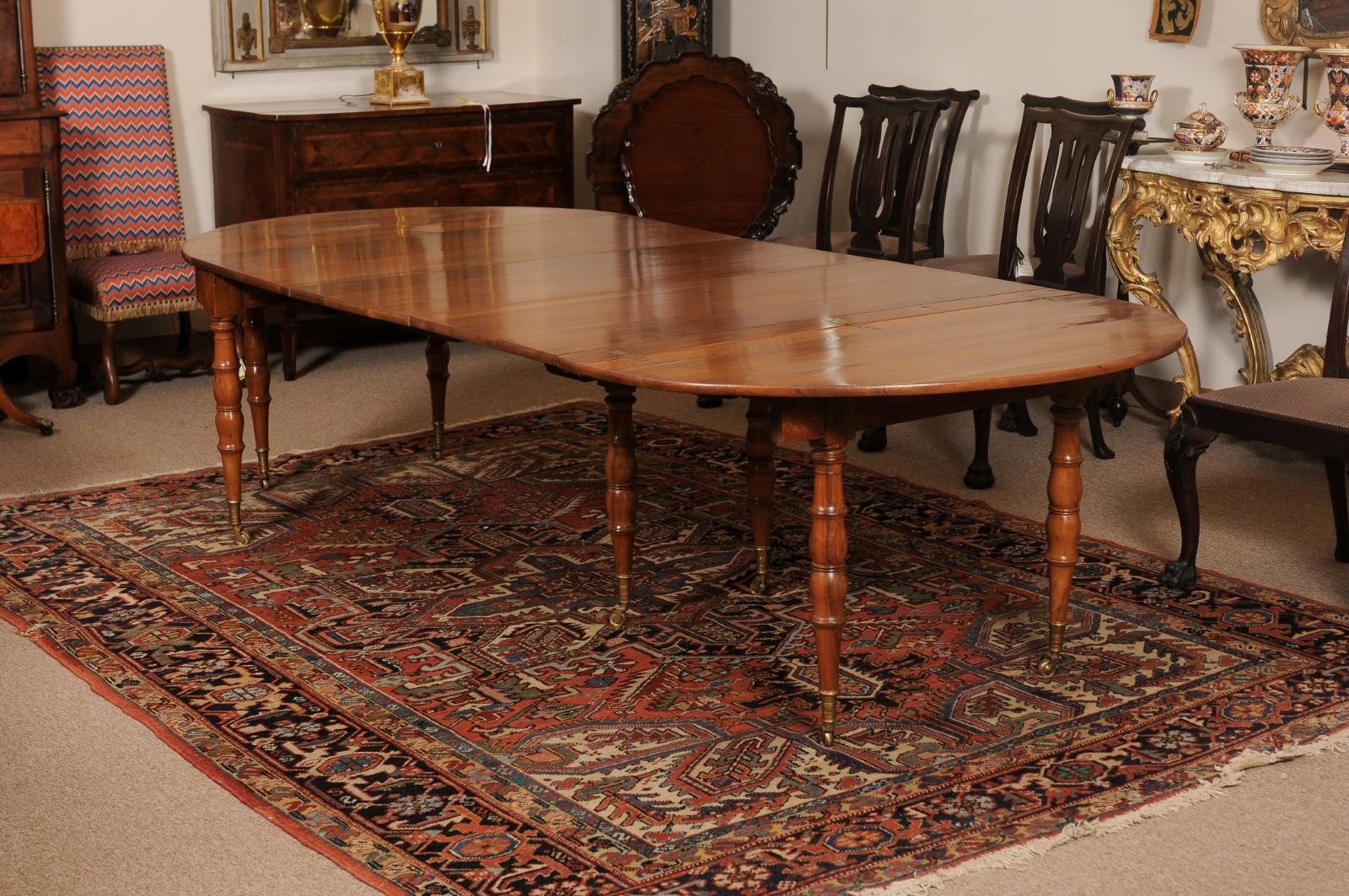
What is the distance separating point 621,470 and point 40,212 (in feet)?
8.14

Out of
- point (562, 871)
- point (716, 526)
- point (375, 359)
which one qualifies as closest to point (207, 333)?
point (375, 359)

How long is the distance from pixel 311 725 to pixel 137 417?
2.53 m

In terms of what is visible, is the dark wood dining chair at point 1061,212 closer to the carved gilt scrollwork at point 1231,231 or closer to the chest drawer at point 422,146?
the carved gilt scrollwork at point 1231,231

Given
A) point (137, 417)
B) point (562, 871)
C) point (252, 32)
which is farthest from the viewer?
point (252, 32)

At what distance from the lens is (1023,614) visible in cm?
344

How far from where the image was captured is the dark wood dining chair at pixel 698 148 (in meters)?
5.67

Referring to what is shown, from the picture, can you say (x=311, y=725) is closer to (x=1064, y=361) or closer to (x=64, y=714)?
(x=64, y=714)

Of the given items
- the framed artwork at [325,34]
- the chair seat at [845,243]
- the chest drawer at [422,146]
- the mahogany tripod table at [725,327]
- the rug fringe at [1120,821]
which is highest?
the framed artwork at [325,34]

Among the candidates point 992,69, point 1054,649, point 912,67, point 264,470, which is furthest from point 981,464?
point 912,67

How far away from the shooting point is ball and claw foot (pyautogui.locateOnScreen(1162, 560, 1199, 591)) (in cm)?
359

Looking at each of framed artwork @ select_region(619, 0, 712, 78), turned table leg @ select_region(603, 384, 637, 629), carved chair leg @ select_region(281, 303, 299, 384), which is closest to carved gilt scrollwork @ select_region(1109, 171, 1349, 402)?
turned table leg @ select_region(603, 384, 637, 629)

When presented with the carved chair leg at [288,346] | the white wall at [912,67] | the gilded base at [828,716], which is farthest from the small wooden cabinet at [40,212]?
the gilded base at [828,716]

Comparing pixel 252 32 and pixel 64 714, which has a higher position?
pixel 252 32

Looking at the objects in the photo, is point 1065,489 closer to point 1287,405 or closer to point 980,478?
point 1287,405
